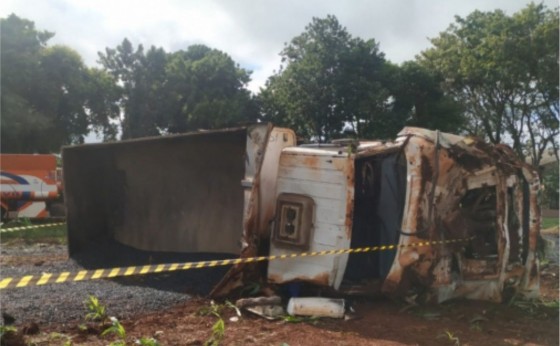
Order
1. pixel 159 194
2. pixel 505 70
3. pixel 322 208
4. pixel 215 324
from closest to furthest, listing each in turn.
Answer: pixel 215 324
pixel 322 208
pixel 159 194
pixel 505 70

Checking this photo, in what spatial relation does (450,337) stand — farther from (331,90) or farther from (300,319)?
(331,90)

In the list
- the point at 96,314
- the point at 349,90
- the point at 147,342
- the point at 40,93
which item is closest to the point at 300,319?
the point at 147,342

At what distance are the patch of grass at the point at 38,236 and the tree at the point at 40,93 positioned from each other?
908cm

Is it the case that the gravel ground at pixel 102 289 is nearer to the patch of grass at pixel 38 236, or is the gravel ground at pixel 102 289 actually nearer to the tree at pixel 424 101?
the patch of grass at pixel 38 236

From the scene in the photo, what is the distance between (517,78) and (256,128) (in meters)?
17.5

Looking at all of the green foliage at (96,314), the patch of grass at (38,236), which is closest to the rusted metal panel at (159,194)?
the patch of grass at (38,236)

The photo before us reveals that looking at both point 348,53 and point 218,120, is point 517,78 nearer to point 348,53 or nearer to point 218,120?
point 348,53

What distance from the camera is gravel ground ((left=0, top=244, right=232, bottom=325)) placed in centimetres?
431

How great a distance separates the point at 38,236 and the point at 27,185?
2.76 meters

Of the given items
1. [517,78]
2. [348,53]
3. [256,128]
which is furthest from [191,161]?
[517,78]

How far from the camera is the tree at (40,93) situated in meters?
18.7

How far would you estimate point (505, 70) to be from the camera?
62.5 feet

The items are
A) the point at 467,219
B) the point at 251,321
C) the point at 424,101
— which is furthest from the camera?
the point at 424,101

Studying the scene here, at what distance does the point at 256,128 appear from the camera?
4980 mm
